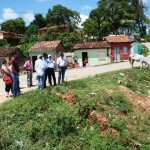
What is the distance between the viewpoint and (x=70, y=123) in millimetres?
10602

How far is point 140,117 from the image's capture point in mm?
12961

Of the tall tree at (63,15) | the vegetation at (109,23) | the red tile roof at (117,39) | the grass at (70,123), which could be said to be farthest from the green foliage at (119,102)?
the tall tree at (63,15)

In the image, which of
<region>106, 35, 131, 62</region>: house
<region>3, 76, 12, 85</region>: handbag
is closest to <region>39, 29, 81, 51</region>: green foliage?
<region>106, 35, 131, 62</region>: house

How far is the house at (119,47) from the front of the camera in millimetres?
46031

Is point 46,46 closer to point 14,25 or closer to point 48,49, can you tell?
point 48,49

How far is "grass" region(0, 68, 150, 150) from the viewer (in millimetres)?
9898

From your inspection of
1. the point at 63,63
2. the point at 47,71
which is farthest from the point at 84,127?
the point at 63,63

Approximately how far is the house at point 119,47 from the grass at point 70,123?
32.6 m

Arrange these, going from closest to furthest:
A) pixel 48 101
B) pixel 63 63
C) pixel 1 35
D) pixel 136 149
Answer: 1. pixel 136 149
2. pixel 48 101
3. pixel 63 63
4. pixel 1 35

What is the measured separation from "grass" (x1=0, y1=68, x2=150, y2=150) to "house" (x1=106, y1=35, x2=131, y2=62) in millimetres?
32581

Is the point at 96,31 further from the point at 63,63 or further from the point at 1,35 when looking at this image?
the point at 63,63

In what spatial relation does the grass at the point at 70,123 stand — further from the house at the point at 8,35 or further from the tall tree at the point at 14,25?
the tall tree at the point at 14,25

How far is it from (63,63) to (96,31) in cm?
3960

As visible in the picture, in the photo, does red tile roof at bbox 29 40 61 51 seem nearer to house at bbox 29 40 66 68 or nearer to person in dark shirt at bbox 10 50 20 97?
house at bbox 29 40 66 68
